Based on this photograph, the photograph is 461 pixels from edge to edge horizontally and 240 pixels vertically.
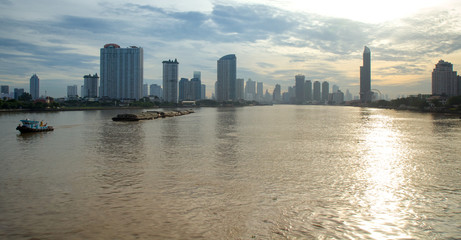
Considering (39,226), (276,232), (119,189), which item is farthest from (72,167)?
(276,232)

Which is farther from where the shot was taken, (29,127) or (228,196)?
(29,127)

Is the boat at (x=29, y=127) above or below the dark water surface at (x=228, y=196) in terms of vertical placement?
above

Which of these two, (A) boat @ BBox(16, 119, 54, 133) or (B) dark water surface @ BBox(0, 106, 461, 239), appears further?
(A) boat @ BBox(16, 119, 54, 133)

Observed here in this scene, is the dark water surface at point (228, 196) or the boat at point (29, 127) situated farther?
the boat at point (29, 127)

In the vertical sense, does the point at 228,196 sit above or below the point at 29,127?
below

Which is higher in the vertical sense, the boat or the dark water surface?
the boat

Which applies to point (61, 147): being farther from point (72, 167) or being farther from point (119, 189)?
point (119, 189)

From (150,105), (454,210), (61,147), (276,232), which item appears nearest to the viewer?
(276,232)

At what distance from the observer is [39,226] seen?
31.6ft

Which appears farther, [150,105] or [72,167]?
[150,105]

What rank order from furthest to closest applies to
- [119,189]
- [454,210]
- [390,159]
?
[390,159]
[119,189]
[454,210]

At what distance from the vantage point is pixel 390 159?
2233 cm

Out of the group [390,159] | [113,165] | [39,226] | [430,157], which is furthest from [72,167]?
[430,157]

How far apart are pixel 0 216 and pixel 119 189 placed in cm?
431
